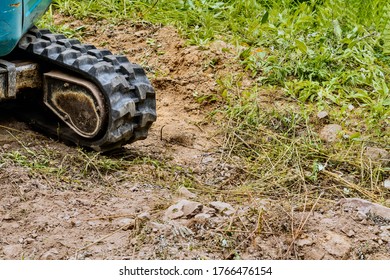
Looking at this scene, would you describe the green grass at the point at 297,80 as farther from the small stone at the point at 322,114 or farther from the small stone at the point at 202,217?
the small stone at the point at 202,217

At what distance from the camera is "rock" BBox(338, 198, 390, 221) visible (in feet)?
13.1

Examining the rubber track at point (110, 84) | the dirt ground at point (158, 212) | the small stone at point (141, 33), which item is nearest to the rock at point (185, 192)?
the dirt ground at point (158, 212)

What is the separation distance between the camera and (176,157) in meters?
4.91

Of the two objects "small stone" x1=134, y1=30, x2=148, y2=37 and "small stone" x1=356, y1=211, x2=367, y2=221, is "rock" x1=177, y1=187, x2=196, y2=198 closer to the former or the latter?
"small stone" x1=356, y1=211, x2=367, y2=221

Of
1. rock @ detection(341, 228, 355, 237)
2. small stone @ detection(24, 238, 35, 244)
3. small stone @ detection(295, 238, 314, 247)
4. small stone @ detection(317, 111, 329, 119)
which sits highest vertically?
small stone @ detection(24, 238, 35, 244)

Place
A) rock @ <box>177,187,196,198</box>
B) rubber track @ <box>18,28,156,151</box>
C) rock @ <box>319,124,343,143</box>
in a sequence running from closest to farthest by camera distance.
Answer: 1. rock @ <box>177,187,196,198</box>
2. rubber track @ <box>18,28,156,151</box>
3. rock @ <box>319,124,343,143</box>

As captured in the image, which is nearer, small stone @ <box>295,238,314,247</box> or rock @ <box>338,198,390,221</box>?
small stone @ <box>295,238,314,247</box>

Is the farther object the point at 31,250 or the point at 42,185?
the point at 42,185

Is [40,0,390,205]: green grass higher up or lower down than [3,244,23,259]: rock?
lower down

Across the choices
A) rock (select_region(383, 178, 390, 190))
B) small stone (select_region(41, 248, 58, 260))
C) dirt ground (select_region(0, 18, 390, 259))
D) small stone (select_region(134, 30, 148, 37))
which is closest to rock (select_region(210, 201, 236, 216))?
dirt ground (select_region(0, 18, 390, 259))

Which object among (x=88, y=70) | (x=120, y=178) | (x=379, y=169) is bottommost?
(x=379, y=169)

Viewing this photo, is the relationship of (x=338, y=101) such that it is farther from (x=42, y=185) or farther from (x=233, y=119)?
(x=42, y=185)
